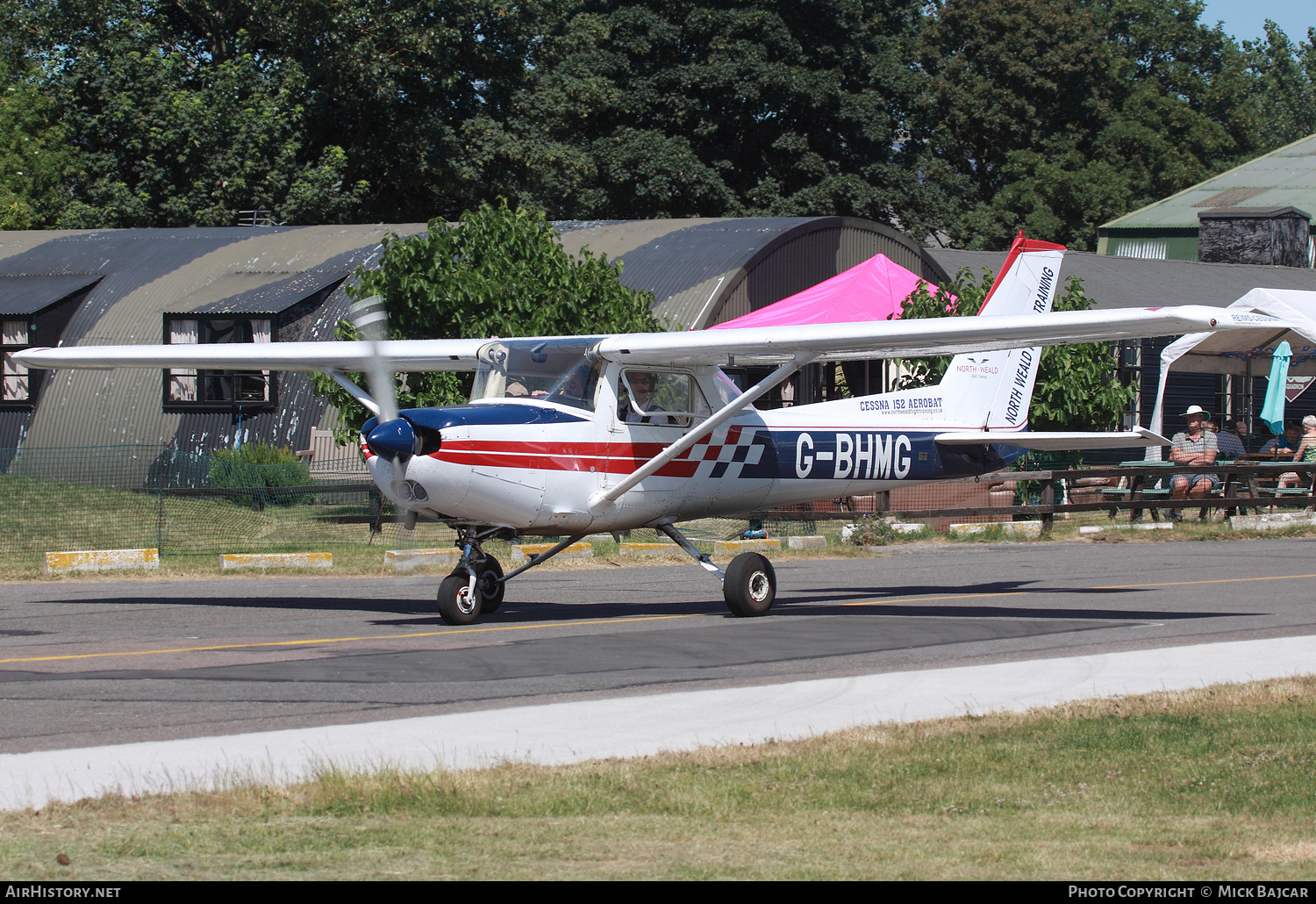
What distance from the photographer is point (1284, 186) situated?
209 feet

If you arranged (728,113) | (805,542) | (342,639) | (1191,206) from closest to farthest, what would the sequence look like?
(342,639) < (805,542) < (728,113) < (1191,206)

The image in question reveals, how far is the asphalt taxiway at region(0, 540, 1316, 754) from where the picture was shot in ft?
29.4

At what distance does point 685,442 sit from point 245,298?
21.7m

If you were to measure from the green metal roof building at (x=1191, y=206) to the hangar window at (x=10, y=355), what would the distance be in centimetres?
4344

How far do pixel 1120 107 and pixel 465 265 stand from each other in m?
53.7

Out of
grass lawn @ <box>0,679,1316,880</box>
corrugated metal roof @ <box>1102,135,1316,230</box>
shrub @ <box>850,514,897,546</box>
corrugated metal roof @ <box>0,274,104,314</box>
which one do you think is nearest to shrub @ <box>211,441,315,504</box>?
corrugated metal roof @ <box>0,274,104,314</box>

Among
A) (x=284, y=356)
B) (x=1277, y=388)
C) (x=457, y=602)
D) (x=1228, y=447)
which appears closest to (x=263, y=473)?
(x=284, y=356)

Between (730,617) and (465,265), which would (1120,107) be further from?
(730,617)

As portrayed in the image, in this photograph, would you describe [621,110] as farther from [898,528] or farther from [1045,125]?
[898,528]

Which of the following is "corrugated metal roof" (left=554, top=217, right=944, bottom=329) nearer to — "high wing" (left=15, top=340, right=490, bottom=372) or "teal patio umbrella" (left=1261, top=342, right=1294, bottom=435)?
"teal patio umbrella" (left=1261, top=342, right=1294, bottom=435)

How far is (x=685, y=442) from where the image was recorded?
44.7 feet

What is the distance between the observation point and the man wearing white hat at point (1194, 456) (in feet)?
85.4

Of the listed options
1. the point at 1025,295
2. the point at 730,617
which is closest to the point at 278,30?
the point at 1025,295

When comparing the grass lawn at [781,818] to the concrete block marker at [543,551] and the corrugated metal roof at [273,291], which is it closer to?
the concrete block marker at [543,551]
